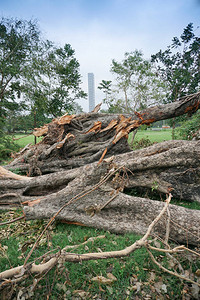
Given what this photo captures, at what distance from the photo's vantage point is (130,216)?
328 centimetres

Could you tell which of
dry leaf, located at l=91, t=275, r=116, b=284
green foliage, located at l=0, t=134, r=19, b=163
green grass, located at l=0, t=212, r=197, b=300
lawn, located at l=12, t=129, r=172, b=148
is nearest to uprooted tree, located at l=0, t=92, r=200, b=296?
green grass, located at l=0, t=212, r=197, b=300

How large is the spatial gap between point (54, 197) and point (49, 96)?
592 inches

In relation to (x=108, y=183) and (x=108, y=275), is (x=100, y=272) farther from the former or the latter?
(x=108, y=183)

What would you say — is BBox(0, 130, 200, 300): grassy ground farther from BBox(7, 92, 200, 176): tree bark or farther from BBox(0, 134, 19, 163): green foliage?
BBox(0, 134, 19, 163): green foliage

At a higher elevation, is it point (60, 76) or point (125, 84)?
point (60, 76)

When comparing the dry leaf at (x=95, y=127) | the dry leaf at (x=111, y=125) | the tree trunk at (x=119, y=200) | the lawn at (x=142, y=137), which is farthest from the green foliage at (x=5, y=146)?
the tree trunk at (x=119, y=200)

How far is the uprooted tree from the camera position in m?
2.78

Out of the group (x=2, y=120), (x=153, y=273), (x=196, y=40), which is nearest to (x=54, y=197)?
(x=153, y=273)

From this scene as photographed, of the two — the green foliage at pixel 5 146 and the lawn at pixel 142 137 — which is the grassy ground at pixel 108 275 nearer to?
the lawn at pixel 142 137

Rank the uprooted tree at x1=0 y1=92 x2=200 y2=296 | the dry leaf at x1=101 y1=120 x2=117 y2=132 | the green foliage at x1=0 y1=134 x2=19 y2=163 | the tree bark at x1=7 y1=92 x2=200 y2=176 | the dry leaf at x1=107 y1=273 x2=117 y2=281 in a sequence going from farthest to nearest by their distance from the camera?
1. the green foliage at x1=0 y1=134 x2=19 y2=163
2. the dry leaf at x1=101 y1=120 x2=117 y2=132
3. the tree bark at x1=7 y1=92 x2=200 y2=176
4. the uprooted tree at x1=0 y1=92 x2=200 y2=296
5. the dry leaf at x1=107 y1=273 x2=117 y2=281

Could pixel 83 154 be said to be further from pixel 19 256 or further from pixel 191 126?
pixel 191 126

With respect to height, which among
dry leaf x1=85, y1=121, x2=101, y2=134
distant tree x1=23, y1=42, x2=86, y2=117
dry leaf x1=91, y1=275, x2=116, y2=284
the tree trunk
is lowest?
dry leaf x1=91, y1=275, x2=116, y2=284

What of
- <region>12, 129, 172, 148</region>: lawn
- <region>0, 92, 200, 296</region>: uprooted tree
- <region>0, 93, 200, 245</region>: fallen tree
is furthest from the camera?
<region>12, 129, 172, 148</region>: lawn

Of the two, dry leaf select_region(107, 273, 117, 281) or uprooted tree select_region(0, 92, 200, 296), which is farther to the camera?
uprooted tree select_region(0, 92, 200, 296)
